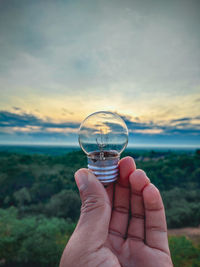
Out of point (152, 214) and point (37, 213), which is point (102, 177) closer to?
point (152, 214)

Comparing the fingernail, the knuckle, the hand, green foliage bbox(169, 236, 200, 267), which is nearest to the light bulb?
the hand

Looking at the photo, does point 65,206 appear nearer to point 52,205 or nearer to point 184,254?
point 52,205

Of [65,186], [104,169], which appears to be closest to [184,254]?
[104,169]

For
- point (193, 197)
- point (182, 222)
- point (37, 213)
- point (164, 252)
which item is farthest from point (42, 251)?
point (193, 197)

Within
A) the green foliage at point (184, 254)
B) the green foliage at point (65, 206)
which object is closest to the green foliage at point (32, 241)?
the green foliage at point (65, 206)

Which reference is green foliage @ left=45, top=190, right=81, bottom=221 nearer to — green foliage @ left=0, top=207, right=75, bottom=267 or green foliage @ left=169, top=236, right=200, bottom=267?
green foliage @ left=0, top=207, right=75, bottom=267

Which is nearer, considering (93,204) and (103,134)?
(93,204)
